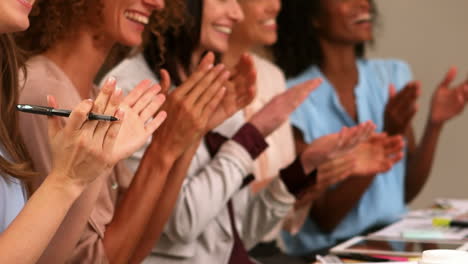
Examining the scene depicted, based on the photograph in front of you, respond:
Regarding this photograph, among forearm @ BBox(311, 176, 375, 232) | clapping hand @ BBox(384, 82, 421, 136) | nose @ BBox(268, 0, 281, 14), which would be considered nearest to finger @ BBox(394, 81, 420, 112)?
clapping hand @ BBox(384, 82, 421, 136)

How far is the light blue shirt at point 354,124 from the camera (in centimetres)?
257

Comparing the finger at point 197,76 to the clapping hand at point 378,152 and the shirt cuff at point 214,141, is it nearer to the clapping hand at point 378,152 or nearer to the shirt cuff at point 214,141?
the shirt cuff at point 214,141

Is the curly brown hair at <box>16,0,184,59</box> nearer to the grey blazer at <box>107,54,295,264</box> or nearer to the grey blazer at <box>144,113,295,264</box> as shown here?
the grey blazer at <box>107,54,295,264</box>

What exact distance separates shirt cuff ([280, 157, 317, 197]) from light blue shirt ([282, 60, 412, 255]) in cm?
56

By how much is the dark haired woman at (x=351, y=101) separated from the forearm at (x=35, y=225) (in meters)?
1.57

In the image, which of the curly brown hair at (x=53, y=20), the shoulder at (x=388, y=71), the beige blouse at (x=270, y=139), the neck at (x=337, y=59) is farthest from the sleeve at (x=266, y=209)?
the shoulder at (x=388, y=71)

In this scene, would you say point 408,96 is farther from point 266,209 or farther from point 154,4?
point 154,4

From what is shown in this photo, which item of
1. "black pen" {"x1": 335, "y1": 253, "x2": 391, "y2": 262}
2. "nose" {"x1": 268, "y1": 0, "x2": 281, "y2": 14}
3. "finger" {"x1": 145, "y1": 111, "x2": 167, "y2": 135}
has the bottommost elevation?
"black pen" {"x1": 335, "y1": 253, "x2": 391, "y2": 262}

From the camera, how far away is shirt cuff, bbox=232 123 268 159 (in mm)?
1818

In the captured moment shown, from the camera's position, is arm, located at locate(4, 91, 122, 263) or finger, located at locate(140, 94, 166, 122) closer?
arm, located at locate(4, 91, 122, 263)

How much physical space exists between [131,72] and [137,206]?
45 centimetres

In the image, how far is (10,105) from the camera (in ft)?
4.06

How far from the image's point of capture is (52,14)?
147 centimetres

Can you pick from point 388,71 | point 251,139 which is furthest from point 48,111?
point 388,71
